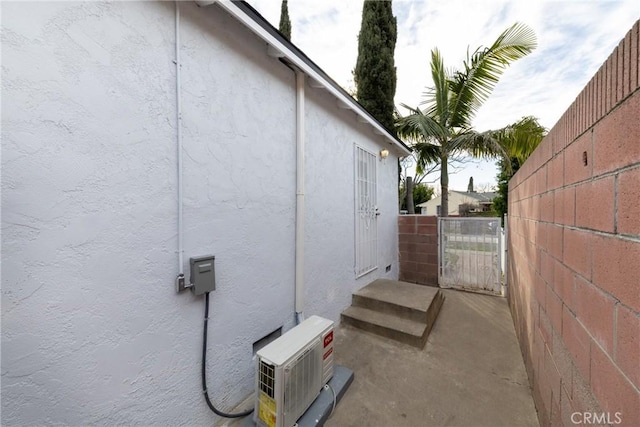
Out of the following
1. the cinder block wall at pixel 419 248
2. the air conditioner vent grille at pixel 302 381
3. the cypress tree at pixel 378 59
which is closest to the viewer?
the air conditioner vent grille at pixel 302 381

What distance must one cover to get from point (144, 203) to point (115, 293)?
0.57 meters

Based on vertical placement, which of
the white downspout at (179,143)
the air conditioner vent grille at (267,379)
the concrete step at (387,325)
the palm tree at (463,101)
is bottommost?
the concrete step at (387,325)

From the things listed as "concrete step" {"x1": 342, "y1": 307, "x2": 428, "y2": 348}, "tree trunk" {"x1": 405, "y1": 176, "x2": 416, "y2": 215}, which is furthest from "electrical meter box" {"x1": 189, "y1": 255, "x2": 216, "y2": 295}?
"tree trunk" {"x1": 405, "y1": 176, "x2": 416, "y2": 215}

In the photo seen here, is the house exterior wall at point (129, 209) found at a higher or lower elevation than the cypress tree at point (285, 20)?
lower

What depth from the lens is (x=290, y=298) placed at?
2.80 meters

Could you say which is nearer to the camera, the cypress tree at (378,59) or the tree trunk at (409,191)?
the cypress tree at (378,59)

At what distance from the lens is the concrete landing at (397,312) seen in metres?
3.28

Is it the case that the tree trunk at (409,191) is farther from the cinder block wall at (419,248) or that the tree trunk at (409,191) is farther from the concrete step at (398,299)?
the concrete step at (398,299)

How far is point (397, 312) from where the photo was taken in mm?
3613

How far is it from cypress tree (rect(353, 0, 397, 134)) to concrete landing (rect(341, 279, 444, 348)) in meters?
4.65

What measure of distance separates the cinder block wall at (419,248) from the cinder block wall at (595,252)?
3792mm

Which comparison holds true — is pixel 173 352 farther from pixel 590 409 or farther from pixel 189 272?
pixel 590 409

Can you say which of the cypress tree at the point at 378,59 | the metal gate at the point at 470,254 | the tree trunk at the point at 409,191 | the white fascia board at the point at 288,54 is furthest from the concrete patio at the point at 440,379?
the cypress tree at the point at 378,59

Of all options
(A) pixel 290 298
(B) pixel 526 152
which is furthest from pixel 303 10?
(B) pixel 526 152
